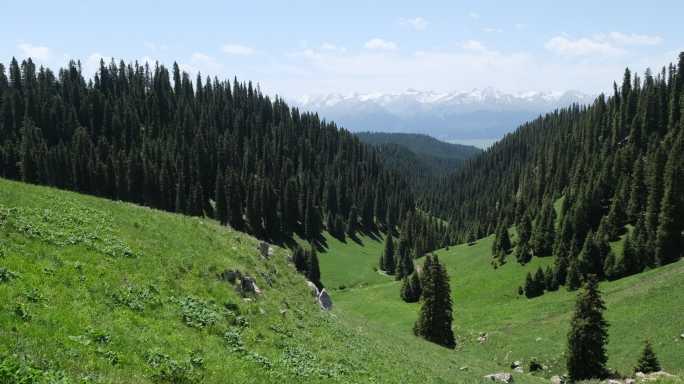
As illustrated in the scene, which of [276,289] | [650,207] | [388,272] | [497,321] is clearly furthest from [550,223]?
[276,289]

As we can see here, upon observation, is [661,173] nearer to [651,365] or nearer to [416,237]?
[651,365]

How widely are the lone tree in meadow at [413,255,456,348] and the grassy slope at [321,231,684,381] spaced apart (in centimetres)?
437

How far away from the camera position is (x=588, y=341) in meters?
44.5

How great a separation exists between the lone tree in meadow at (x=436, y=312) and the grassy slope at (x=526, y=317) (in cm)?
437

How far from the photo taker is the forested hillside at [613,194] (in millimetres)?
79812

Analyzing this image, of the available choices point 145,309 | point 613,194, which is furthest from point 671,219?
point 145,309

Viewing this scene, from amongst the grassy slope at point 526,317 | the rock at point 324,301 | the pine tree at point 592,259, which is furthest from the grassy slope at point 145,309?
the pine tree at point 592,259

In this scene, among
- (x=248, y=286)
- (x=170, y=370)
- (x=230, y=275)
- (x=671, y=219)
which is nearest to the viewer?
(x=170, y=370)

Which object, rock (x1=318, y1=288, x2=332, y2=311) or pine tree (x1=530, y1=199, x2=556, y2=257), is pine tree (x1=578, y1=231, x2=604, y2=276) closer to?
pine tree (x1=530, y1=199, x2=556, y2=257)

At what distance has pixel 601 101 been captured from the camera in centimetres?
17550

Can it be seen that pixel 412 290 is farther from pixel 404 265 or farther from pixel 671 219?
pixel 671 219

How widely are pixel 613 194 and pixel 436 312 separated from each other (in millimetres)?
78984

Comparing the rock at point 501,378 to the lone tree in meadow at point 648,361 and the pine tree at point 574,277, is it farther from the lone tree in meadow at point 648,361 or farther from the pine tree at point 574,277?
the pine tree at point 574,277

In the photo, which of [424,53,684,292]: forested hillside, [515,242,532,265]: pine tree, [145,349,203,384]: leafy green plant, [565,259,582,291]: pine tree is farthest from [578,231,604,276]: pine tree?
[145,349,203,384]: leafy green plant
